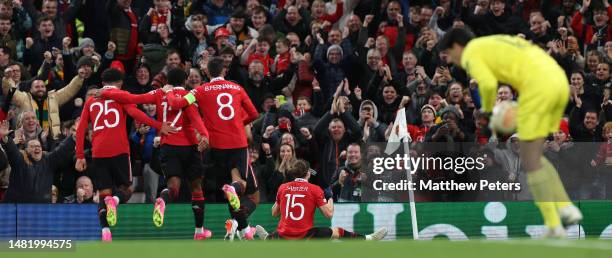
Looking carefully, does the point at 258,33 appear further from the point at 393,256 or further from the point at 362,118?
the point at 393,256

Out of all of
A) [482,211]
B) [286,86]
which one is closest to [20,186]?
[286,86]

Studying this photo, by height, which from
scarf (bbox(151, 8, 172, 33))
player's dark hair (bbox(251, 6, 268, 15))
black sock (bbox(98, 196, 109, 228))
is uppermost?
player's dark hair (bbox(251, 6, 268, 15))

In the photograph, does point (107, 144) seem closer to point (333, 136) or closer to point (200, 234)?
point (200, 234)

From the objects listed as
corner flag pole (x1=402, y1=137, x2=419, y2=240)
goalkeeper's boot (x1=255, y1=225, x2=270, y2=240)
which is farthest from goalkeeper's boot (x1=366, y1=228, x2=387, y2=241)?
goalkeeper's boot (x1=255, y1=225, x2=270, y2=240)

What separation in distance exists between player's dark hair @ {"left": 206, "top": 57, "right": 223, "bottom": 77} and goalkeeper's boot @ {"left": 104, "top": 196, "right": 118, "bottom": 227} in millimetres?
2066

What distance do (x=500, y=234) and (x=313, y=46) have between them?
186 inches

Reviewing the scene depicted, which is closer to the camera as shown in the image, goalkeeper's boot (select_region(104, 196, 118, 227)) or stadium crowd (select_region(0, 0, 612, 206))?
goalkeeper's boot (select_region(104, 196, 118, 227))

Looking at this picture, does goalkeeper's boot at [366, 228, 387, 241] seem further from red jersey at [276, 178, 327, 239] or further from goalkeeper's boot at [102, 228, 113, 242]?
goalkeeper's boot at [102, 228, 113, 242]

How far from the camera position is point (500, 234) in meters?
19.7

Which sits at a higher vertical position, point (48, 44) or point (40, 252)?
point (48, 44)

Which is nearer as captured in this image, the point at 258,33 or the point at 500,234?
the point at 500,234

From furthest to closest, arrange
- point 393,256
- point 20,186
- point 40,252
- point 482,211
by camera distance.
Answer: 1. point 482,211
2. point 20,186
3. point 40,252
4. point 393,256

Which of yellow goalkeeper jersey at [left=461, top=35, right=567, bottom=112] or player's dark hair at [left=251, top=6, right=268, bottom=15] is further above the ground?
player's dark hair at [left=251, top=6, right=268, bottom=15]

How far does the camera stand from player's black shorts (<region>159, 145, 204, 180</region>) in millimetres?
17016
